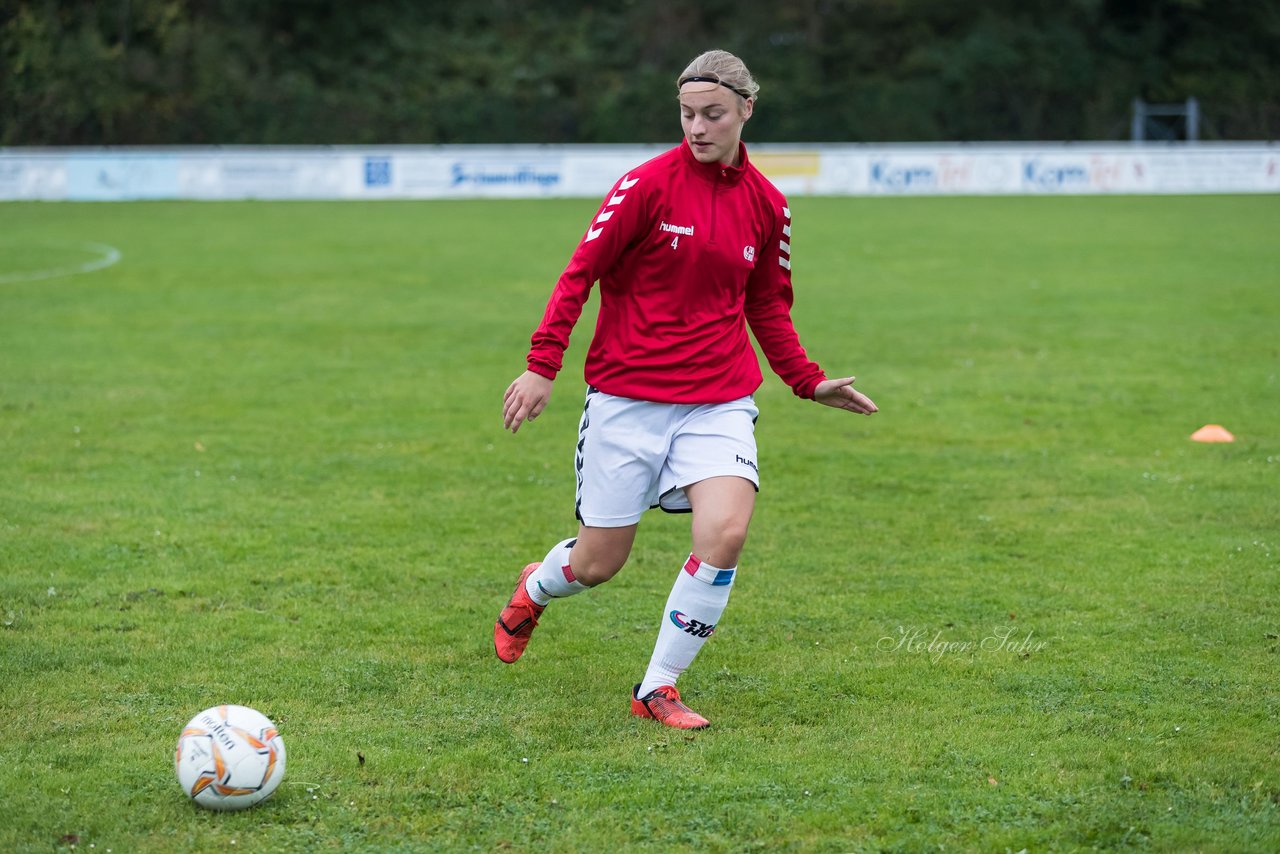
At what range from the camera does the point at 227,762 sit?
4414 millimetres

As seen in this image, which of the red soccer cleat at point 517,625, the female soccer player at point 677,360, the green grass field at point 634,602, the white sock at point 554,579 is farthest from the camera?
the red soccer cleat at point 517,625

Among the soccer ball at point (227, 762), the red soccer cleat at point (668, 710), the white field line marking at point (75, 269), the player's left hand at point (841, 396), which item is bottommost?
the white field line marking at point (75, 269)

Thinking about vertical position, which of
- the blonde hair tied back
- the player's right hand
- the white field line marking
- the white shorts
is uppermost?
the blonde hair tied back

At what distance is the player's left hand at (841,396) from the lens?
570cm

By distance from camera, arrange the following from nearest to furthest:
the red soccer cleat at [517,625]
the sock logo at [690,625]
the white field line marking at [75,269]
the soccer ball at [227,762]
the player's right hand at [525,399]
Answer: the soccer ball at [227,762] < the player's right hand at [525,399] < the sock logo at [690,625] < the red soccer cleat at [517,625] < the white field line marking at [75,269]

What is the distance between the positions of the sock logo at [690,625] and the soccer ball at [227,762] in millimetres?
1527

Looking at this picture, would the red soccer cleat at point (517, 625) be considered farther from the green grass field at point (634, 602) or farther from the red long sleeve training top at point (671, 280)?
the red long sleeve training top at point (671, 280)

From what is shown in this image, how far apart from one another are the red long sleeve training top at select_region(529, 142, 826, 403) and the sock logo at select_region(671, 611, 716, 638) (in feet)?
2.57

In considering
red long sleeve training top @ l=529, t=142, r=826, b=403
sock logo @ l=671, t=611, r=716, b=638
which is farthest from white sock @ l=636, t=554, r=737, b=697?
red long sleeve training top @ l=529, t=142, r=826, b=403

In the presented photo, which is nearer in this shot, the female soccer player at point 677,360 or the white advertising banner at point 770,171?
the female soccer player at point 677,360

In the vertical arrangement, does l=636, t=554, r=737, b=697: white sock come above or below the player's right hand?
below

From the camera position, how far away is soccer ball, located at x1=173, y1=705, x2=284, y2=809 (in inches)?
174

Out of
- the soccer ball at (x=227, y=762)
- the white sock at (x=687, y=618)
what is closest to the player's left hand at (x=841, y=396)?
the white sock at (x=687, y=618)

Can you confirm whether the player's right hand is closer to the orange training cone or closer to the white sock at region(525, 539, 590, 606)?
the white sock at region(525, 539, 590, 606)
